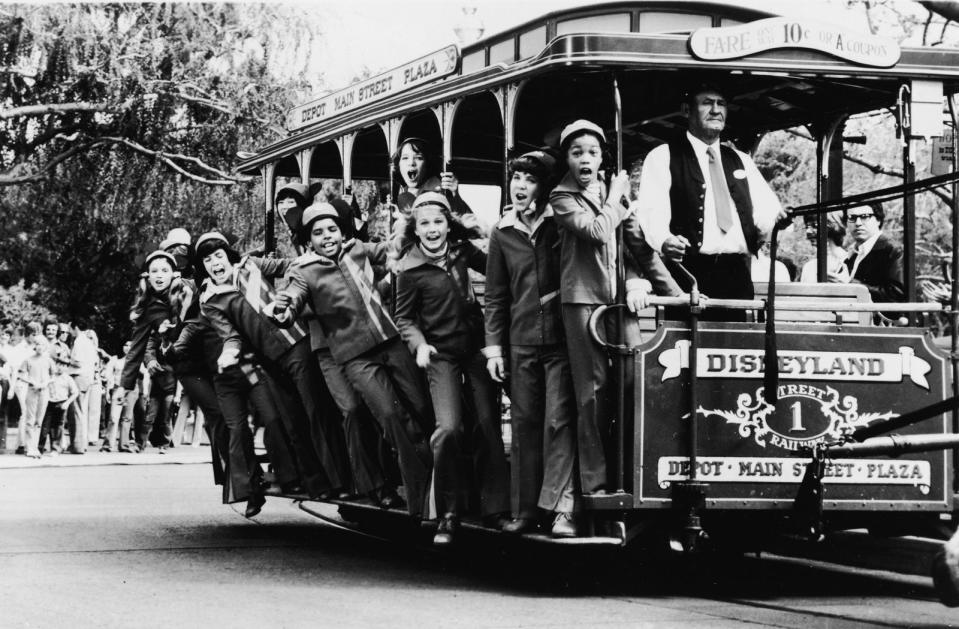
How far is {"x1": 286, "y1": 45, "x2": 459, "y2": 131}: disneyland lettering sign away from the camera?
9.67 metres

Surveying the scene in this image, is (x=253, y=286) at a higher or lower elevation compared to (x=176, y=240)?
lower

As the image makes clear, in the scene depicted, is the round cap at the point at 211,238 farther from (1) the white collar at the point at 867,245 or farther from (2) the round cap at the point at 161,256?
(1) the white collar at the point at 867,245

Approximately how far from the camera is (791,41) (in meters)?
7.71

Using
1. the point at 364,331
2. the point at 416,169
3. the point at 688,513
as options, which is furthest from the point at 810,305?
the point at 416,169

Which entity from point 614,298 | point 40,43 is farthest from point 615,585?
point 40,43

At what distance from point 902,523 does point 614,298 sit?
2.03m

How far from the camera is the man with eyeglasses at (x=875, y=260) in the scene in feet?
29.5

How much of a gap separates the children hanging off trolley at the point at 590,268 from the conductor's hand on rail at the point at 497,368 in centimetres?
58

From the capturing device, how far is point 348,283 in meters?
9.46

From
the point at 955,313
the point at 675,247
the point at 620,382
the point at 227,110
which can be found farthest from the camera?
the point at 227,110

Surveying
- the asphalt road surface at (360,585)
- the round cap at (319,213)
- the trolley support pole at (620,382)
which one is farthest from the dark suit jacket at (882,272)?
the round cap at (319,213)

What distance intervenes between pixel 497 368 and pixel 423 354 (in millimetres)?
527

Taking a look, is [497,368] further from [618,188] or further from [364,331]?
[364,331]

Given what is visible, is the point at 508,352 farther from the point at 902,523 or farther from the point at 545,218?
the point at 902,523
